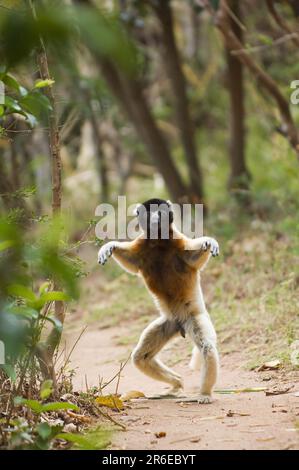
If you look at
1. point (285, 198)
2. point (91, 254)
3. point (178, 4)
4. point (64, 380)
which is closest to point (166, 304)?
point (64, 380)

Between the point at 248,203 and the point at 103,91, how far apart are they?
4.01 metres

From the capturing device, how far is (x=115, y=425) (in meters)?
4.80

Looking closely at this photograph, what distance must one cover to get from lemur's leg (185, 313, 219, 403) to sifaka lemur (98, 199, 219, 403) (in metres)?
0.01

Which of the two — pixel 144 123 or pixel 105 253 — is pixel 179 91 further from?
pixel 105 253

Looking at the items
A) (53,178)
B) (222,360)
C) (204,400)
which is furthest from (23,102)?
(222,360)

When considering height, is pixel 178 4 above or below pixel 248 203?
above

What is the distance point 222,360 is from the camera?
7535 millimetres

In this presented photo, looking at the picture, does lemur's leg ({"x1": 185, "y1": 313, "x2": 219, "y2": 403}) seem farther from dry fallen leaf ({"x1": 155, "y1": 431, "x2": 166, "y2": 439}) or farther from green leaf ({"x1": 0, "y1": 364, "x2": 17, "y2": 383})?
green leaf ({"x1": 0, "y1": 364, "x2": 17, "y2": 383})

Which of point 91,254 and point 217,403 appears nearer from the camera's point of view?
point 217,403

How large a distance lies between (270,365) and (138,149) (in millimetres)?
10705

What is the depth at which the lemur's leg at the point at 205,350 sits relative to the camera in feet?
19.1

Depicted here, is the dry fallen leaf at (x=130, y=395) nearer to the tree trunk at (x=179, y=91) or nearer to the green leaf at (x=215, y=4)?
the green leaf at (x=215, y=4)

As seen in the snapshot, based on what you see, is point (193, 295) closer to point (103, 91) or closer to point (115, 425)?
point (115, 425)

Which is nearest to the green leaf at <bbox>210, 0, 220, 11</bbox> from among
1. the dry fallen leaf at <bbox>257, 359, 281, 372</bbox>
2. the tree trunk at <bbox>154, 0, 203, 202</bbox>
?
the tree trunk at <bbox>154, 0, 203, 202</bbox>
